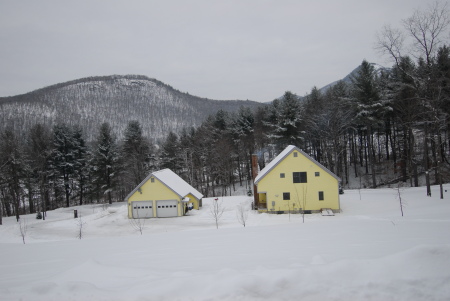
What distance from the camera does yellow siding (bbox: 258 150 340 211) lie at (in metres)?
24.7

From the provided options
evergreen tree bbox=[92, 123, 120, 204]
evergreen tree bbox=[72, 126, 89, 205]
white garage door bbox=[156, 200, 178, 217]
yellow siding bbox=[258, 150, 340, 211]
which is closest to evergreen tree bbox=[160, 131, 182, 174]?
evergreen tree bbox=[92, 123, 120, 204]

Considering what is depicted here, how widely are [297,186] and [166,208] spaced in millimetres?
14447

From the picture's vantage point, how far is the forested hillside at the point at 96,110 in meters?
143

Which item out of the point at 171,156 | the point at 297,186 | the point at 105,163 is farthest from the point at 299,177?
the point at 105,163

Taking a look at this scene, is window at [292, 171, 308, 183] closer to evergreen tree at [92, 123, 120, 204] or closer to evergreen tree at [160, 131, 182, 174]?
evergreen tree at [160, 131, 182, 174]

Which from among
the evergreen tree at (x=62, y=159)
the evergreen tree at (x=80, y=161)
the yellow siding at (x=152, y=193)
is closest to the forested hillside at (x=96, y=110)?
the evergreen tree at (x=80, y=161)

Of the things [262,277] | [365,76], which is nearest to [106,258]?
[262,277]

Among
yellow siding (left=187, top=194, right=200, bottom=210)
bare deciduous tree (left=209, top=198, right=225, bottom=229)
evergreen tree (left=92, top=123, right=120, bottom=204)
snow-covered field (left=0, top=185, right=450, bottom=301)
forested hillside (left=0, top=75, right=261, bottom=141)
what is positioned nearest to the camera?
snow-covered field (left=0, top=185, right=450, bottom=301)

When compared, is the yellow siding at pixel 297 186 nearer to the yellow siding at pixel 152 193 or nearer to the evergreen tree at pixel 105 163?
the yellow siding at pixel 152 193

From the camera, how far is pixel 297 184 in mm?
25469

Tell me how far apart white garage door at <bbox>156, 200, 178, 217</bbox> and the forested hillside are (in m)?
110

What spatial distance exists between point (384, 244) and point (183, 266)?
5193 millimetres

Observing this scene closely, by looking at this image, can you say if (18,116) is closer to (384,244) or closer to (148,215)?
(148,215)

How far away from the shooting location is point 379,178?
3569 cm
